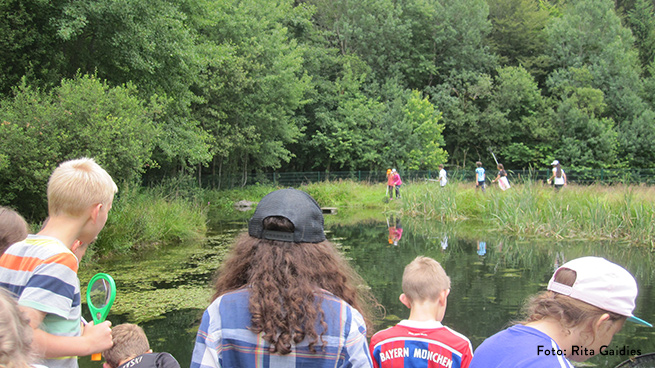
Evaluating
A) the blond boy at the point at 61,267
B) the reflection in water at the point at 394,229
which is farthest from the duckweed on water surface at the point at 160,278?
the blond boy at the point at 61,267

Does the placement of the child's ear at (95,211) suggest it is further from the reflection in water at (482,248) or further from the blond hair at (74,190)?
the reflection in water at (482,248)

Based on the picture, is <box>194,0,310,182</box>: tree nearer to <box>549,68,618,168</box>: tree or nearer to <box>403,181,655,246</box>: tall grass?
<box>403,181,655,246</box>: tall grass

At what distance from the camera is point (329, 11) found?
4231cm

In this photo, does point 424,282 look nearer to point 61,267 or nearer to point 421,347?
point 421,347

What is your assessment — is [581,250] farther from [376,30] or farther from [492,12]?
[492,12]

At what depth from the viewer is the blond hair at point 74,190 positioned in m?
2.12

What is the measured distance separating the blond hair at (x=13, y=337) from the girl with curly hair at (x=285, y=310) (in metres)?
A: 0.44

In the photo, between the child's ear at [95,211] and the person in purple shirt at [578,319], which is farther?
the child's ear at [95,211]

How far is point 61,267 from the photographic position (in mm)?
1930

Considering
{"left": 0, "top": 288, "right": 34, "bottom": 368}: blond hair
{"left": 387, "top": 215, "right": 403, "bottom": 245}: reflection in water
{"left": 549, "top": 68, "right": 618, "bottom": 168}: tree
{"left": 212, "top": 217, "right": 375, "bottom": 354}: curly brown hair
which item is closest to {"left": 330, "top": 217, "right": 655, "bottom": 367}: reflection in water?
{"left": 387, "top": 215, "right": 403, "bottom": 245}: reflection in water

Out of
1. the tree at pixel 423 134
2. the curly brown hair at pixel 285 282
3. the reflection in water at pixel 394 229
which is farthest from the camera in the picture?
the tree at pixel 423 134

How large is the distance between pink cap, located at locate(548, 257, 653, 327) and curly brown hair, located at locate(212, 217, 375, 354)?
0.75 m

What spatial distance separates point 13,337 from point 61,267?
0.76 meters

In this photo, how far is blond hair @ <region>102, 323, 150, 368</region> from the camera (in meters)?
2.84
